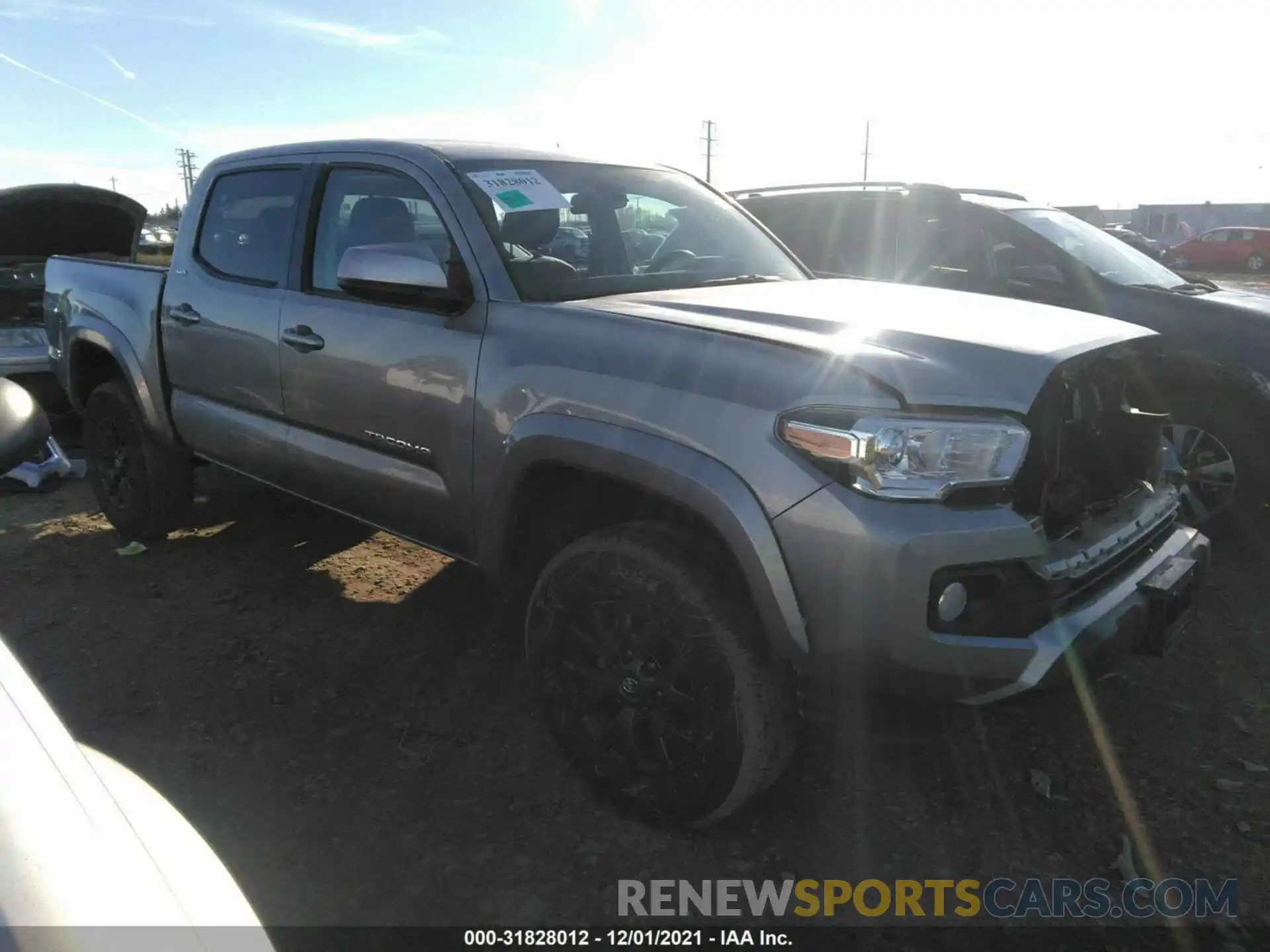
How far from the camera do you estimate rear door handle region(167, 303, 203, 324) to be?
4016 mm

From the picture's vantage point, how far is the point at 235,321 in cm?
377

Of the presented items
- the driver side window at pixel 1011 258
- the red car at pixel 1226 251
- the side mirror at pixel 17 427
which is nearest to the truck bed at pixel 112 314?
the side mirror at pixel 17 427

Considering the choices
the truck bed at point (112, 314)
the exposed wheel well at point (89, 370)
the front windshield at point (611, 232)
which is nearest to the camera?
the front windshield at point (611, 232)

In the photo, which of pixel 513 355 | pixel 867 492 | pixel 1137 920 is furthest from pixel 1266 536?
pixel 513 355

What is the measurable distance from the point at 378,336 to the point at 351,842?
1598 mm

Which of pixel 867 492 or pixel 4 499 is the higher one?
pixel 867 492

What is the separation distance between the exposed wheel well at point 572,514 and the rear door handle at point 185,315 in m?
2.12

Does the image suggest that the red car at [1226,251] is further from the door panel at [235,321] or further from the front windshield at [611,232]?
the door panel at [235,321]

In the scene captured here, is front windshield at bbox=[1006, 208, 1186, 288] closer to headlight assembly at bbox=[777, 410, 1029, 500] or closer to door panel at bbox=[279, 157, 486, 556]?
headlight assembly at bbox=[777, 410, 1029, 500]

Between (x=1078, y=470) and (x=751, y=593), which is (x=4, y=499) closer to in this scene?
(x=751, y=593)

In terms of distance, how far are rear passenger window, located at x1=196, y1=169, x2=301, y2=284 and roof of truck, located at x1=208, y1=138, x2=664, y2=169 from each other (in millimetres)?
164

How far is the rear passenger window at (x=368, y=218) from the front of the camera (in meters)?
3.16

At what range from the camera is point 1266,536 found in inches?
179

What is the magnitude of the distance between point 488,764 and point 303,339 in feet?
5.56
